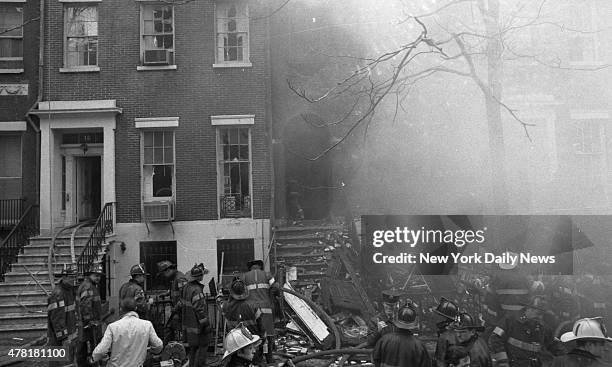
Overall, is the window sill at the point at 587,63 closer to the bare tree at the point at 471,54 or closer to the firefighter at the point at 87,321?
the bare tree at the point at 471,54

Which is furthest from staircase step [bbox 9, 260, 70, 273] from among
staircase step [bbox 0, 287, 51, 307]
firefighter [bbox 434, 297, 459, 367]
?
firefighter [bbox 434, 297, 459, 367]

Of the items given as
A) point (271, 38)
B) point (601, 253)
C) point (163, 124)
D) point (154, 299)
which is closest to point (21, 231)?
point (163, 124)

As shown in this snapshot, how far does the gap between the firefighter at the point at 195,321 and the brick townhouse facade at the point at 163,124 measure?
4373 mm

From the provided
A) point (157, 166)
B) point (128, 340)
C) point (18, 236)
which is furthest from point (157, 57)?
point (128, 340)

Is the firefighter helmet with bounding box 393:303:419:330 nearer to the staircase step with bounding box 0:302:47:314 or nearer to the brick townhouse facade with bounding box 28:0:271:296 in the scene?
the brick townhouse facade with bounding box 28:0:271:296

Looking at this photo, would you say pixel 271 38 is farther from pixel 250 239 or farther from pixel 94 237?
pixel 94 237

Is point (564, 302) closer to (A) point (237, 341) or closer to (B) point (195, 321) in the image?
(B) point (195, 321)

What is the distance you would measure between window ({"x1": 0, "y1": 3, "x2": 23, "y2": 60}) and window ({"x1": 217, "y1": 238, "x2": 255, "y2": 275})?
6.57 metres

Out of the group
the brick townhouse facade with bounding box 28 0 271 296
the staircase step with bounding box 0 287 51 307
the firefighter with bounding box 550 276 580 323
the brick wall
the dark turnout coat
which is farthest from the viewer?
the brick wall

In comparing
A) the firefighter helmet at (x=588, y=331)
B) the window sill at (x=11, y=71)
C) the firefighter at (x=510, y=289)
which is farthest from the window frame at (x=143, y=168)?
the firefighter helmet at (x=588, y=331)

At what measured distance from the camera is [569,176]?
13188 mm

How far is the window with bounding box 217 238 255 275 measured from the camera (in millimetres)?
11523

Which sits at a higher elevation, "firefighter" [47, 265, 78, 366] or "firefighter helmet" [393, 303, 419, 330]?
"firefighter helmet" [393, 303, 419, 330]

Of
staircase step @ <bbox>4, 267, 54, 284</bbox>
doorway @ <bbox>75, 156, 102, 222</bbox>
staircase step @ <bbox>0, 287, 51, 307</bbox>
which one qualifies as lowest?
staircase step @ <bbox>0, 287, 51, 307</bbox>
